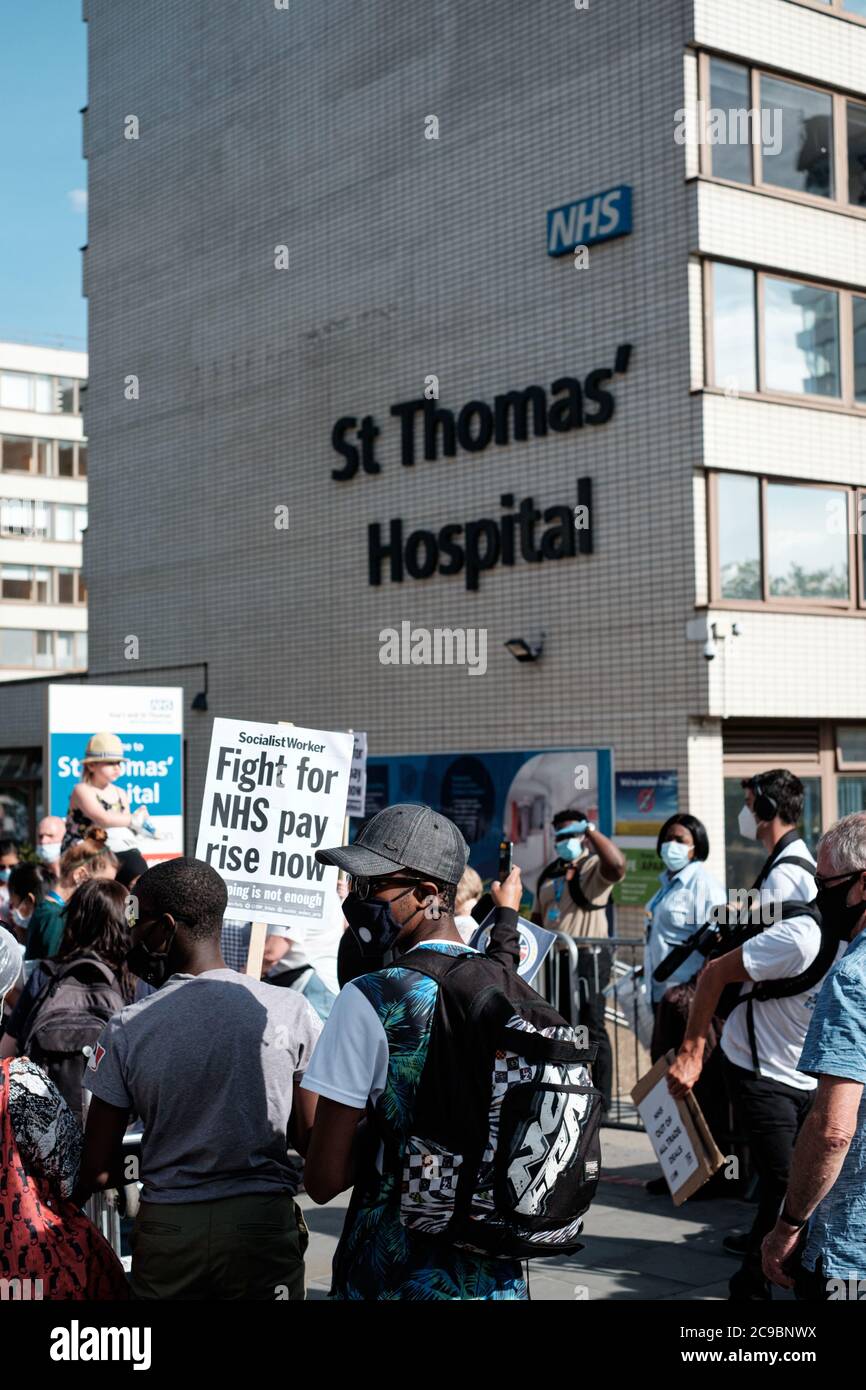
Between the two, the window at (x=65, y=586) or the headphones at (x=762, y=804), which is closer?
the headphones at (x=762, y=804)

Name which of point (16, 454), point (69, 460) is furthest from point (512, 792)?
point (69, 460)

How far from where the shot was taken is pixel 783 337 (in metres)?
17.8

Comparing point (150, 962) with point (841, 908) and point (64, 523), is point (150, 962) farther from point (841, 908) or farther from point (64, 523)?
point (64, 523)

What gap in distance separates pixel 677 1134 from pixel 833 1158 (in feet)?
8.34

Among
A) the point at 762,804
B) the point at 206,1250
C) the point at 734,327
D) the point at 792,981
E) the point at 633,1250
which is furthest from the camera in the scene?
the point at 734,327

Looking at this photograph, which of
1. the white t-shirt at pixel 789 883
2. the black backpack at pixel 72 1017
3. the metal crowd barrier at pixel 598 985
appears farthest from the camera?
the metal crowd barrier at pixel 598 985

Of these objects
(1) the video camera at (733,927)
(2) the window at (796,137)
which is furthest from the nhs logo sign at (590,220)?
(1) the video camera at (733,927)

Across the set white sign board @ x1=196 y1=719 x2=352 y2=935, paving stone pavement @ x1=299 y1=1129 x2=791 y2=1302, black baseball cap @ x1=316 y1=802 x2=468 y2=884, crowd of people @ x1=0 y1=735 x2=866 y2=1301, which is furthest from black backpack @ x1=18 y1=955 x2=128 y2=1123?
black baseball cap @ x1=316 y1=802 x2=468 y2=884

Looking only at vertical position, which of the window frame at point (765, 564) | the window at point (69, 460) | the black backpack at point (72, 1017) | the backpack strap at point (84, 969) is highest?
the window at point (69, 460)

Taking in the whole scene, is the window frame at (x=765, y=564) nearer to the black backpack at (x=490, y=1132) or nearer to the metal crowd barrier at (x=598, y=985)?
the metal crowd barrier at (x=598, y=985)

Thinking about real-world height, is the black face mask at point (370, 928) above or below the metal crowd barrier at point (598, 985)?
above

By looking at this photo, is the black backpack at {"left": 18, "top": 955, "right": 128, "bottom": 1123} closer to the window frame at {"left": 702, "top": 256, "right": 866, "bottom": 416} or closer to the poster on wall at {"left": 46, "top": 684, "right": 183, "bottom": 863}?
the poster on wall at {"left": 46, "top": 684, "right": 183, "bottom": 863}

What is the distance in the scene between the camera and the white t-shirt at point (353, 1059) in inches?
122

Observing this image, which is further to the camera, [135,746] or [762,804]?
[135,746]
